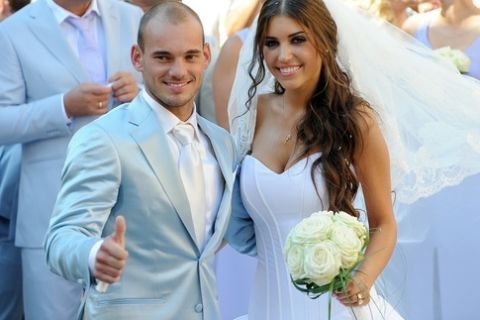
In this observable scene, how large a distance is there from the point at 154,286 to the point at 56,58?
1.49 m

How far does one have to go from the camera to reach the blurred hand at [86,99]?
Answer: 4.45 meters

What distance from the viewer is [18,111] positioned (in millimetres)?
4559

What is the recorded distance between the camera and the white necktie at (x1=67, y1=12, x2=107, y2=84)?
4.70 meters

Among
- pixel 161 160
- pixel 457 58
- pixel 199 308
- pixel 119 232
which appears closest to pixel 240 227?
pixel 199 308

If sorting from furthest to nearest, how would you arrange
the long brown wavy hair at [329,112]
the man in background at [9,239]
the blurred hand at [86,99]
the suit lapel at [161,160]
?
the man in background at [9,239], the blurred hand at [86,99], the long brown wavy hair at [329,112], the suit lapel at [161,160]

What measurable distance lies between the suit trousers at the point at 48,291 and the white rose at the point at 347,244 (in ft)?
5.39

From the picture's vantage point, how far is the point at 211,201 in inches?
144

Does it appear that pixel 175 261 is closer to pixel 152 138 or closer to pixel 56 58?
pixel 152 138

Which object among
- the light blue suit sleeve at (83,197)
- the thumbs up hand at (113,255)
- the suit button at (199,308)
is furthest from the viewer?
the suit button at (199,308)

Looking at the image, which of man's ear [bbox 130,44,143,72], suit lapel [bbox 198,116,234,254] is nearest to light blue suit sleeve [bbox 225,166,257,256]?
suit lapel [bbox 198,116,234,254]

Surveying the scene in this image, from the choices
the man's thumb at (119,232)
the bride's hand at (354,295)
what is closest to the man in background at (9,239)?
the bride's hand at (354,295)

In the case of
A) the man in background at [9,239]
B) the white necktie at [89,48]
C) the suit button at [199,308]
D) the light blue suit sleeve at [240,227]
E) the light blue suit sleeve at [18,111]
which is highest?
the white necktie at [89,48]

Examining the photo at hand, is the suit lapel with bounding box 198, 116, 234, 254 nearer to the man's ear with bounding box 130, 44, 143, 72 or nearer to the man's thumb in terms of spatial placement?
the man's ear with bounding box 130, 44, 143, 72

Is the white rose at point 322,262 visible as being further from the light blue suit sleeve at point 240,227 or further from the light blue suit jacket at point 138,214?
the light blue suit sleeve at point 240,227
